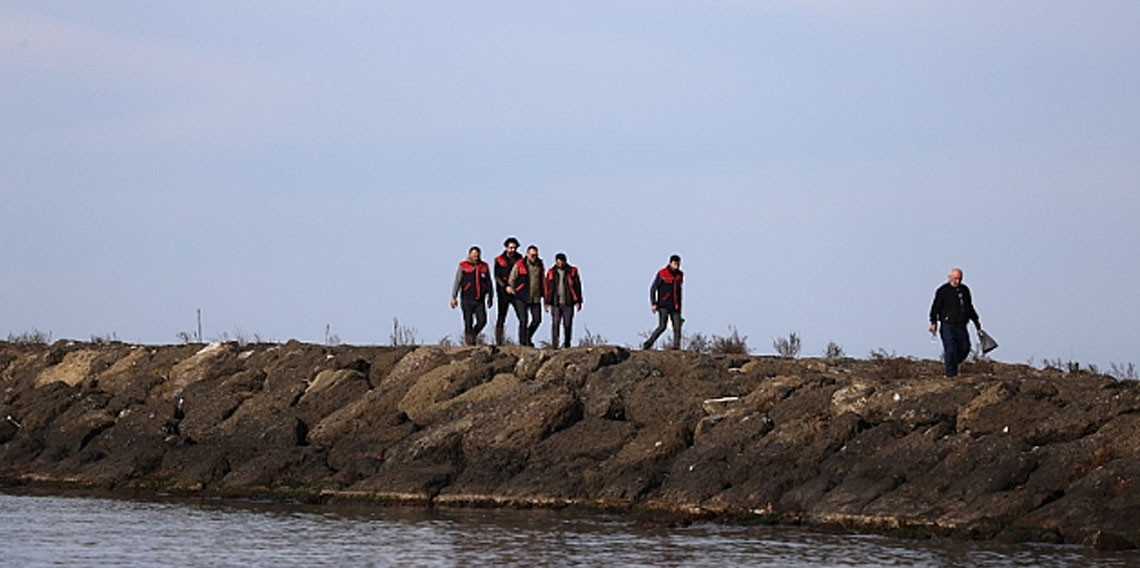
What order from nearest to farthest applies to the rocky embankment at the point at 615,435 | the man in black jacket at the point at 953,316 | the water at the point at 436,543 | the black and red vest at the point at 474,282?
the water at the point at 436,543
the rocky embankment at the point at 615,435
the man in black jacket at the point at 953,316
the black and red vest at the point at 474,282

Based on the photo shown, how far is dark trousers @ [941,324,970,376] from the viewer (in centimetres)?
2238

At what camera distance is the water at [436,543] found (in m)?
16.9

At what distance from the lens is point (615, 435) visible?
22047 millimetres

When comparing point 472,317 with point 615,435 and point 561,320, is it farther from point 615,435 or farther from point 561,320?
point 615,435

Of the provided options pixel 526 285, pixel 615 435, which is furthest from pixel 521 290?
pixel 615 435

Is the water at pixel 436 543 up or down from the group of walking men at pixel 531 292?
down

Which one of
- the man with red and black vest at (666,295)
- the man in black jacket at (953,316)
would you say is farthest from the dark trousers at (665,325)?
the man in black jacket at (953,316)

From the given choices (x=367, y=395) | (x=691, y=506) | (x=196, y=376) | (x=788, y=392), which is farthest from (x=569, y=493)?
(x=196, y=376)

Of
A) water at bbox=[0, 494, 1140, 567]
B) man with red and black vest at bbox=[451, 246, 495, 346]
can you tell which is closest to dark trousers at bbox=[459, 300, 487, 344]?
man with red and black vest at bbox=[451, 246, 495, 346]

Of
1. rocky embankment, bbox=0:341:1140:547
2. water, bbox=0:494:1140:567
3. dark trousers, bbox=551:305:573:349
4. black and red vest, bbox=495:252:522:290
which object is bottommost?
water, bbox=0:494:1140:567

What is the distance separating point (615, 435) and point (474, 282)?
15.6 feet

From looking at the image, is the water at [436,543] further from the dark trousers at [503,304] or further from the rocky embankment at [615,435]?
the dark trousers at [503,304]

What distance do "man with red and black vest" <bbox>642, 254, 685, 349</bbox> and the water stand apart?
615cm

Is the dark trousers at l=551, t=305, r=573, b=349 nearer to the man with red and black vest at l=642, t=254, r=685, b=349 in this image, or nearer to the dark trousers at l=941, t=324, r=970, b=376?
the man with red and black vest at l=642, t=254, r=685, b=349
